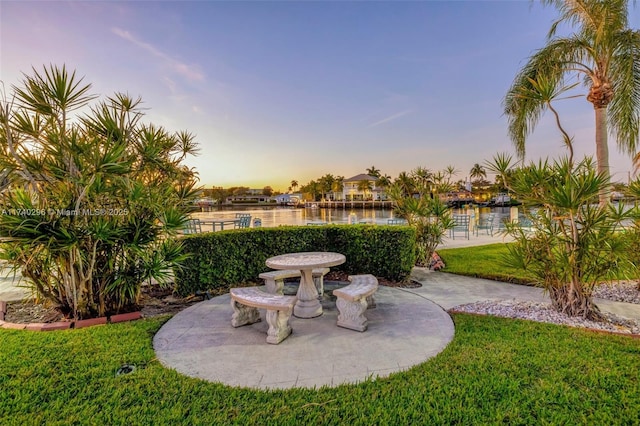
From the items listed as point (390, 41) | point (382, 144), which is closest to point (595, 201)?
point (390, 41)

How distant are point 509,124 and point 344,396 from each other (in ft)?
32.7

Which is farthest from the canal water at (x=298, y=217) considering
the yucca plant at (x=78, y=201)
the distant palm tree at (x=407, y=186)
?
the yucca plant at (x=78, y=201)

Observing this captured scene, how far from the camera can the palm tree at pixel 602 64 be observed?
280 inches

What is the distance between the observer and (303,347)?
9.55ft

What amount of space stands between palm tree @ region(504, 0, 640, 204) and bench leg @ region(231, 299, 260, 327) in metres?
7.79

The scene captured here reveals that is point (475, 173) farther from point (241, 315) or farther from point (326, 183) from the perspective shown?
point (241, 315)

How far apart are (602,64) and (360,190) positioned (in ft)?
212

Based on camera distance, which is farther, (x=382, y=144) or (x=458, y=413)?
(x=382, y=144)

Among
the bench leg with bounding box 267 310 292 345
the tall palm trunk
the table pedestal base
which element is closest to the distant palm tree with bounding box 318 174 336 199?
the tall palm trunk

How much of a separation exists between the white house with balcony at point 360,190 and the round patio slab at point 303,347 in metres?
66.3

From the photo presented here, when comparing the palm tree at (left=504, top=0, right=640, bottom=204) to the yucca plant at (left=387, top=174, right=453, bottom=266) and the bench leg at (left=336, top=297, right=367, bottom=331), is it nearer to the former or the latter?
the yucca plant at (left=387, top=174, right=453, bottom=266)

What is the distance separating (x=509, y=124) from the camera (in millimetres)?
9039

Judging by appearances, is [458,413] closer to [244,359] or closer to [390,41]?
[244,359]

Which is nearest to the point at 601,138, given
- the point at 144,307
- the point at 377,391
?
the point at 377,391
